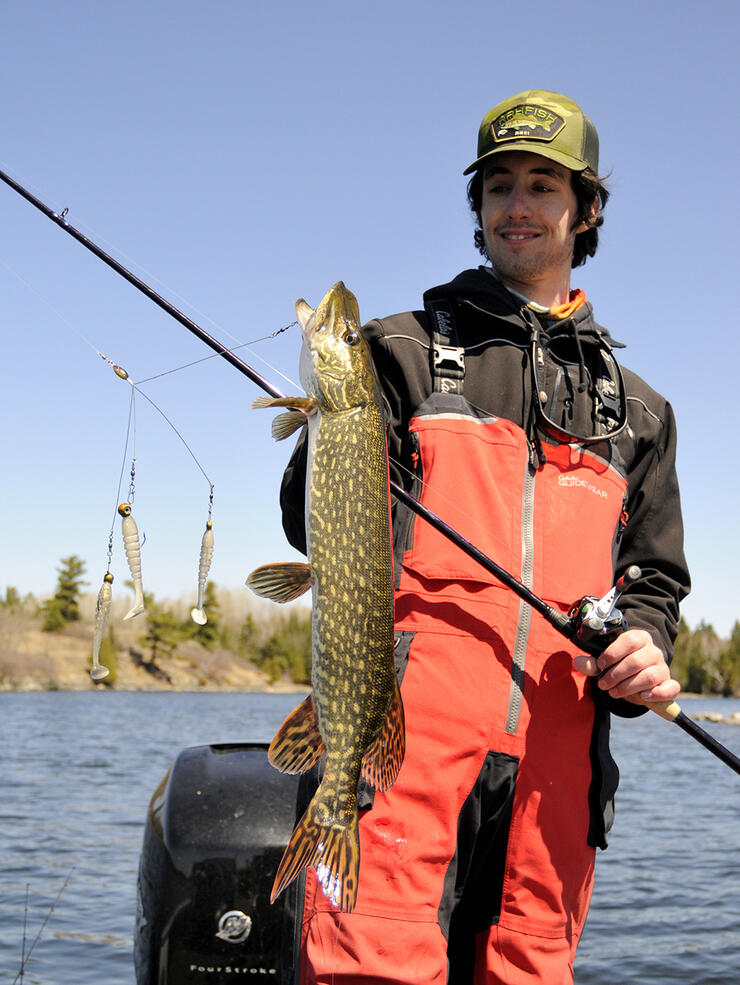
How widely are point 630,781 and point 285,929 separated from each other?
18273 millimetres

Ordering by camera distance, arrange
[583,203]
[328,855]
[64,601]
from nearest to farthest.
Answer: [328,855]
[583,203]
[64,601]

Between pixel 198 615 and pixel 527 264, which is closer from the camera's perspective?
pixel 198 615

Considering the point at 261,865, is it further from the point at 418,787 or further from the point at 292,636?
the point at 292,636

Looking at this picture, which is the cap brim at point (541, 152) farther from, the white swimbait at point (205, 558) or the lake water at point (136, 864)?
the lake water at point (136, 864)

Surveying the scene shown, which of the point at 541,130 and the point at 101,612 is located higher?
the point at 541,130

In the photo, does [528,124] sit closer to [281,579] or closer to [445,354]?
[445,354]

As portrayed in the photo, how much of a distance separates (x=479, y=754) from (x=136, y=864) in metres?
9.57

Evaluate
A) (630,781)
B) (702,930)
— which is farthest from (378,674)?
(630,781)

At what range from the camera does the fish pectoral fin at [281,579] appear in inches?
98.2

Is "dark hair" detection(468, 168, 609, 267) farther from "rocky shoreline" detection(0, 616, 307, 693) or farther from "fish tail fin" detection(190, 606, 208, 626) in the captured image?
"rocky shoreline" detection(0, 616, 307, 693)

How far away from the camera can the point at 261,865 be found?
3668 millimetres

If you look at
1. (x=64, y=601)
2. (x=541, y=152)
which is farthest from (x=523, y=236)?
(x=64, y=601)

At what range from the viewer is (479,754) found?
101 inches

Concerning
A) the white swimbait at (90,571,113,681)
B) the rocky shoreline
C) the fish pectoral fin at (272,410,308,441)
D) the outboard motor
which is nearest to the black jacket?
the fish pectoral fin at (272,410,308,441)
